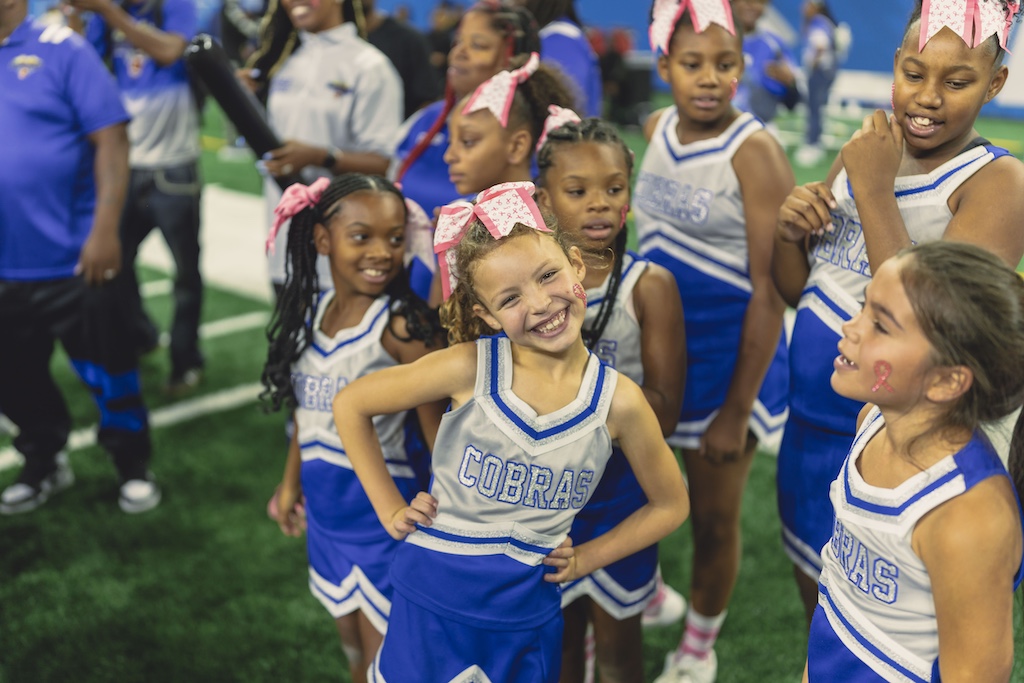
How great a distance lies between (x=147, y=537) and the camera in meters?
3.49

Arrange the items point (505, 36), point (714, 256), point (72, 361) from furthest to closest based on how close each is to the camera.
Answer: point (72, 361), point (505, 36), point (714, 256)

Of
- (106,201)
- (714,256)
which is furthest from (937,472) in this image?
(106,201)

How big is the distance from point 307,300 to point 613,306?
0.81 m

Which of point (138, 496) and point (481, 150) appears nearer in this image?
point (481, 150)

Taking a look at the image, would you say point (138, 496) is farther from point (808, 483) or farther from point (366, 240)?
point (808, 483)

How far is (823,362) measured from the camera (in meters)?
1.95

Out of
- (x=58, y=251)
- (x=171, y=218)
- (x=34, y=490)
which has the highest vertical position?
(x=58, y=251)

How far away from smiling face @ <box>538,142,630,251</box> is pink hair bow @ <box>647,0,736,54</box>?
0.44 m

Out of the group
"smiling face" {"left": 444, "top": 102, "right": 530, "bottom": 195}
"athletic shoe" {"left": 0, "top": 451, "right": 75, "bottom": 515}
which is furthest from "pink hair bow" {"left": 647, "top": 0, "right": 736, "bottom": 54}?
"athletic shoe" {"left": 0, "top": 451, "right": 75, "bottom": 515}

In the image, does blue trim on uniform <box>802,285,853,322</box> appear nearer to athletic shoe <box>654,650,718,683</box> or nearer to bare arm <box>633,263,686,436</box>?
bare arm <box>633,263,686,436</box>

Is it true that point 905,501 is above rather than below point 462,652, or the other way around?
above

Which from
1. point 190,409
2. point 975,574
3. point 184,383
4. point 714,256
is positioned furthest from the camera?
point 184,383

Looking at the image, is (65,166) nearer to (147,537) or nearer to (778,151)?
(147,537)

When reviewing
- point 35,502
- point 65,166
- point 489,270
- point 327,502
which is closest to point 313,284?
point 327,502
